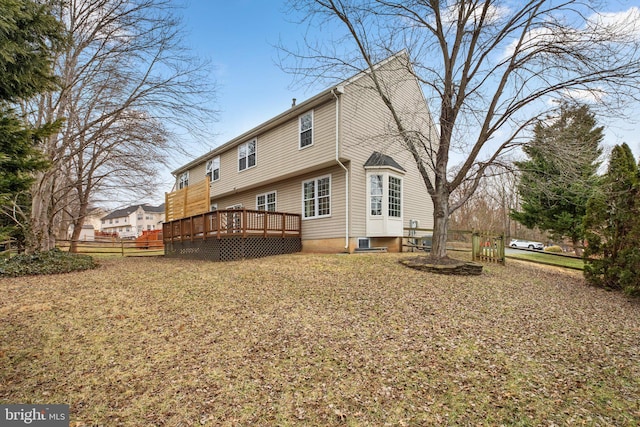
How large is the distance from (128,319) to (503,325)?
652 centimetres

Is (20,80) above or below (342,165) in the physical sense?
below

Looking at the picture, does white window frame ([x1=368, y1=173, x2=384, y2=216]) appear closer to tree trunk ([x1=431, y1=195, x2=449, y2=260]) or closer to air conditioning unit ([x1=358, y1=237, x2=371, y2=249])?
air conditioning unit ([x1=358, y1=237, x2=371, y2=249])

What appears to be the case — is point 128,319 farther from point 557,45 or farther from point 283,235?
point 557,45

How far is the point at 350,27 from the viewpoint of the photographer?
962 cm

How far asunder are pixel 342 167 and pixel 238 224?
4773mm

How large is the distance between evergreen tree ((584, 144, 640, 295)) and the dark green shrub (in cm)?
1547

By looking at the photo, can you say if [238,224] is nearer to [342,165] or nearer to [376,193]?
[342,165]

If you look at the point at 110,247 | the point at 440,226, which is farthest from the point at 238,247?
the point at 110,247

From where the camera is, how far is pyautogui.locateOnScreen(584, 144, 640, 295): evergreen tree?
7.71 m

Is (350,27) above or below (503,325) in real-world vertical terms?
above

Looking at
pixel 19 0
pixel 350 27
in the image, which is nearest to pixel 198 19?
pixel 350 27

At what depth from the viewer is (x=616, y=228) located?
8320mm

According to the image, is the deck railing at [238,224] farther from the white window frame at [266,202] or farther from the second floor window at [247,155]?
the second floor window at [247,155]

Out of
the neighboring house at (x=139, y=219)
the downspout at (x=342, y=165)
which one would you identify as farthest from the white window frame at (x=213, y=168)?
the neighboring house at (x=139, y=219)
